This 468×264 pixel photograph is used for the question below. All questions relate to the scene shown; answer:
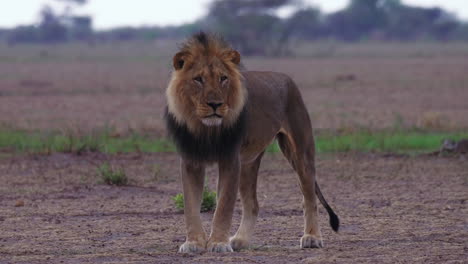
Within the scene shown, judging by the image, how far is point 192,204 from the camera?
6469mm

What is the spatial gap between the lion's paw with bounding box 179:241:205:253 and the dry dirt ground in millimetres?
70

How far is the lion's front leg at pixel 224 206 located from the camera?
646 centimetres

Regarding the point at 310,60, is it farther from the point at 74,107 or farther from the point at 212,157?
the point at 212,157

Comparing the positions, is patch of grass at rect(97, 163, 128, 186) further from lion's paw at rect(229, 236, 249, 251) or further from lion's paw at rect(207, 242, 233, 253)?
lion's paw at rect(207, 242, 233, 253)

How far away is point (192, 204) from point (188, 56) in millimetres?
947

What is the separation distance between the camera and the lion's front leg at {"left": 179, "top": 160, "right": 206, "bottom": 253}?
6.43m

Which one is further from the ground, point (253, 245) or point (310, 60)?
point (253, 245)

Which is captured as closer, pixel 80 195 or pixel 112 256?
pixel 112 256

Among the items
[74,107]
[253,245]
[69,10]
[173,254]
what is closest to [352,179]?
[253,245]

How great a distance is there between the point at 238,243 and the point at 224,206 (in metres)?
0.45

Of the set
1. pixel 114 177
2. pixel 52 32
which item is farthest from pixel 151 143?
pixel 52 32

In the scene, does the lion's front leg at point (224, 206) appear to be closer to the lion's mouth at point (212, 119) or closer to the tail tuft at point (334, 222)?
the lion's mouth at point (212, 119)

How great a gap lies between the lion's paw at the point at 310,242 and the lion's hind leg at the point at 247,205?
375 mm

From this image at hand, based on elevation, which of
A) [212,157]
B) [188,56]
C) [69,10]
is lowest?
[69,10]
